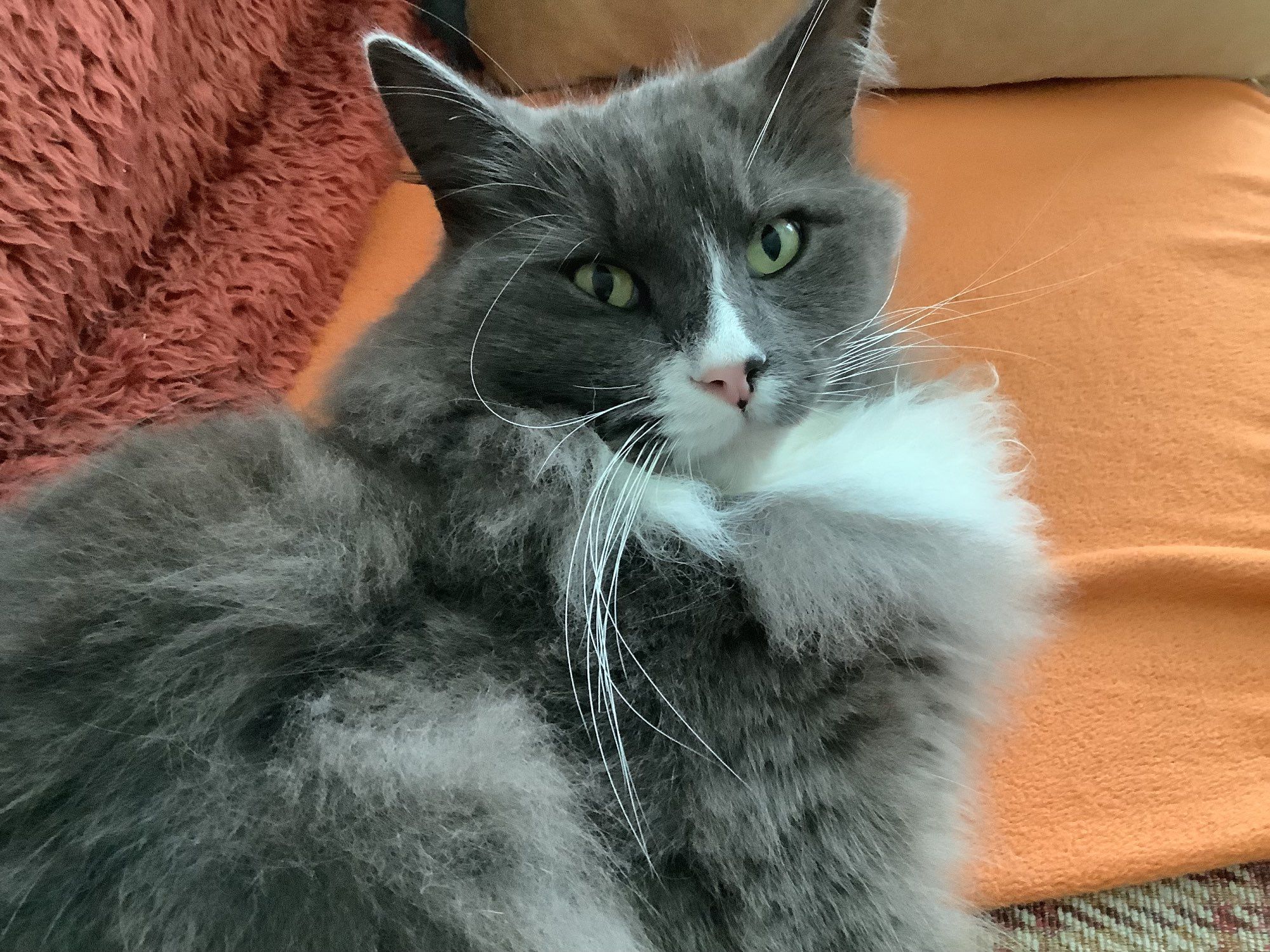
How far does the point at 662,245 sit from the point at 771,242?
0.49ft

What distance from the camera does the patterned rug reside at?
40.1 inches

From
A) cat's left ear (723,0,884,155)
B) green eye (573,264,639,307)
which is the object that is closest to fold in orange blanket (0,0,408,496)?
green eye (573,264,639,307)

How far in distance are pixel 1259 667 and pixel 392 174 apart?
6.04ft

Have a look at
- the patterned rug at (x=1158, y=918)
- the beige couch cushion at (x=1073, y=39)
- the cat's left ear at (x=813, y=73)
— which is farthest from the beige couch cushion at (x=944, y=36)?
the patterned rug at (x=1158, y=918)

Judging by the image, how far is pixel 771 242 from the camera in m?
1.02

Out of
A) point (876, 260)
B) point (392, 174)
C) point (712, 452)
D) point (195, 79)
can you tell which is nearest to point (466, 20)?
point (392, 174)

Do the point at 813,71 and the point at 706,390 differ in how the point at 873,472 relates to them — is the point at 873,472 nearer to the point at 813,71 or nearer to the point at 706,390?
the point at 706,390

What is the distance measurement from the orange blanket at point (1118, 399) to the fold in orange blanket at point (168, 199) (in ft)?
0.46

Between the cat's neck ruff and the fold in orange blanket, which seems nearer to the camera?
the cat's neck ruff

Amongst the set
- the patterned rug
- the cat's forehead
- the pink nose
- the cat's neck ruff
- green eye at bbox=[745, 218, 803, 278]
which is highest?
the cat's forehead

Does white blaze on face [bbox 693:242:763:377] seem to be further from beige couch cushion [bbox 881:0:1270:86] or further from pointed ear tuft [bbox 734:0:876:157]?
beige couch cushion [bbox 881:0:1270:86]

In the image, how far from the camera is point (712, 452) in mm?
970

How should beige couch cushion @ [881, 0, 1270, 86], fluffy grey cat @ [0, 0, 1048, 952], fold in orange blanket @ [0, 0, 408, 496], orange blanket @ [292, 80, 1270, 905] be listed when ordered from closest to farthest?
fluffy grey cat @ [0, 0, 1048, 952] < orange blanket @ [292, 80, 1270, 905] < fold in orange blanket @ [0, 0, 408, 496] < beige couch cushion @ [881, 0, 1270, 86]

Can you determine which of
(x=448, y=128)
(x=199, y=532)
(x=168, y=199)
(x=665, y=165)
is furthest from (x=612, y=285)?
(x=168, y=199)
